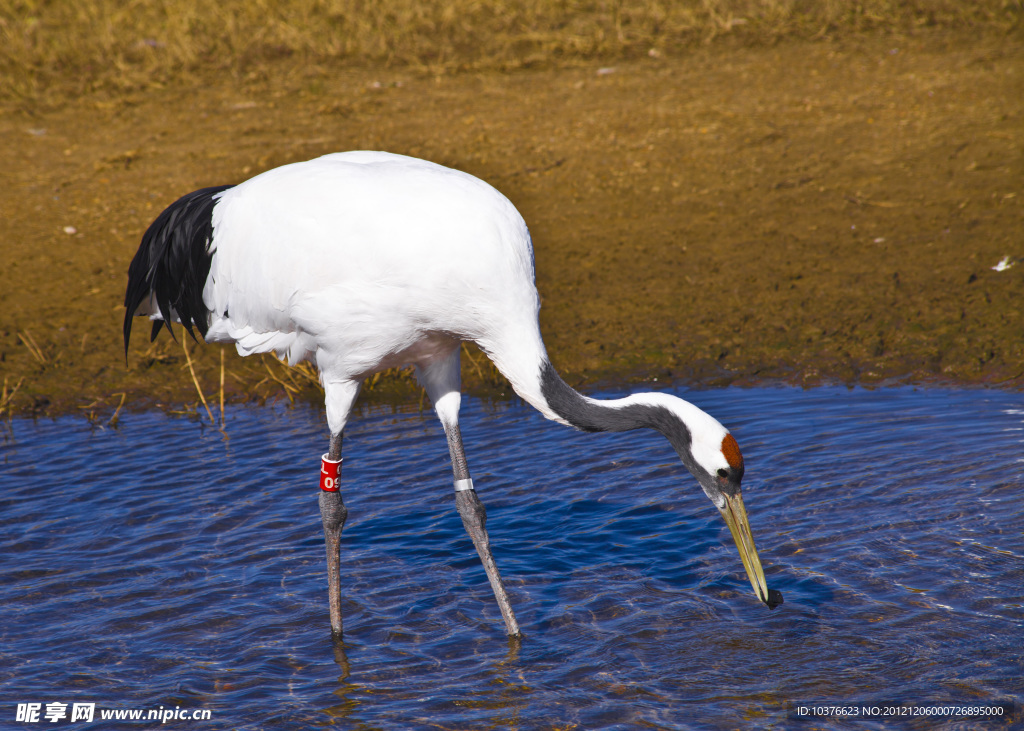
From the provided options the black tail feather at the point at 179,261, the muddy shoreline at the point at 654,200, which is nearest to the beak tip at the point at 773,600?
the muddy shoreline at the point at 654,200

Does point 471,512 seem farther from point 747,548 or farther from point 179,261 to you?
point 179,261

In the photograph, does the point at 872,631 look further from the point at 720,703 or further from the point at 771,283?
the point at 771,283

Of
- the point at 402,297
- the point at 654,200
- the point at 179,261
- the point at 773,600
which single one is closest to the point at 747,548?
the point at 773,600

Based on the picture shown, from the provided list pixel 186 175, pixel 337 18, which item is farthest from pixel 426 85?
pixel 186 175

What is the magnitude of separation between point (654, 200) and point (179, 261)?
14.1 feet

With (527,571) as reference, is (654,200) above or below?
above

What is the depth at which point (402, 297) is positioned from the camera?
411 centimetres

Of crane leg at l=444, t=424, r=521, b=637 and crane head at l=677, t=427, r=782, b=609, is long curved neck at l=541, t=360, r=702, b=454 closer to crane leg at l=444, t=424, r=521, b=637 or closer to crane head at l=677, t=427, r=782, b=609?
crane head at l=677, t=427, r=782, b=609

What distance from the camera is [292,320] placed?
14.9 feet

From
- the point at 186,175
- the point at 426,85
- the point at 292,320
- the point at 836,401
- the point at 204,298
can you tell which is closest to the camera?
the point at 292,320

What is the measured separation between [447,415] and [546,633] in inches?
37.3

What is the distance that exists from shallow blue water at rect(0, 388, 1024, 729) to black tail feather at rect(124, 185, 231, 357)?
0.97 meters

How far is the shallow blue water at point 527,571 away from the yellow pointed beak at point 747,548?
15cm

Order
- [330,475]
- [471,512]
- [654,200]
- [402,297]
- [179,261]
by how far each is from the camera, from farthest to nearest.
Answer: [654,200] → [179,261] → [330,475] → [471,512] → [402,297]
